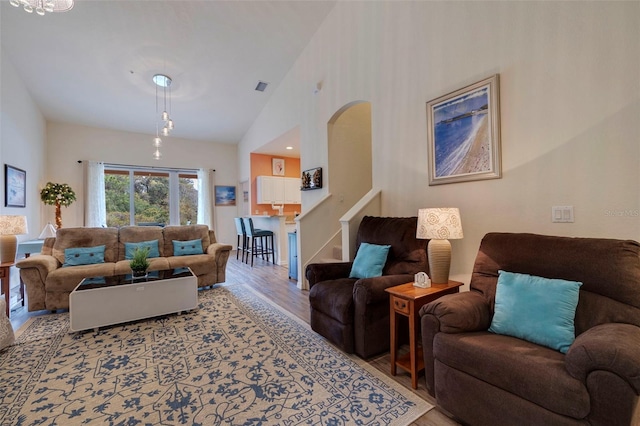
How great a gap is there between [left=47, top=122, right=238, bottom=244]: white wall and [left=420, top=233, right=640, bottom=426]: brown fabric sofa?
280 inches

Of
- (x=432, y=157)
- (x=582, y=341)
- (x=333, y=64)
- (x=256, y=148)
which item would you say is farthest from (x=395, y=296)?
(x=256, y=148)

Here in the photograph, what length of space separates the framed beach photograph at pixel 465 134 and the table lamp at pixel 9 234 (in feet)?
14.9

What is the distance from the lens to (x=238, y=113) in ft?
21.1

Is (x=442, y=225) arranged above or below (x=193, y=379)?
above

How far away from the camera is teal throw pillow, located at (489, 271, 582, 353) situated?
1.41 meters

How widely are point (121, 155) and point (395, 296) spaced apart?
7277mm

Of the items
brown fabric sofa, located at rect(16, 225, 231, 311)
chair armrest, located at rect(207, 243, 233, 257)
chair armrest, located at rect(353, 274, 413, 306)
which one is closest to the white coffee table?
brown fabric sofa, located at rect(16, 225, 231, 311)

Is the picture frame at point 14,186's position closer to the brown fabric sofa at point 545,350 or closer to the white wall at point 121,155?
the white wall at point 121,155

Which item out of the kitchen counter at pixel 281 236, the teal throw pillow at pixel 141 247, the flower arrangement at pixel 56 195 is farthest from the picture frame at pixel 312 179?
the flower arrangement at pixel 56 195

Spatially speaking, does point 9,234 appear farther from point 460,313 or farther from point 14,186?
point 460,313

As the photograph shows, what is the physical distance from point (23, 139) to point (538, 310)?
697cm

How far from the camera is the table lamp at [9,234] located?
2965 mm

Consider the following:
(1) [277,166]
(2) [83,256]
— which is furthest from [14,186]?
(1) [277,166]

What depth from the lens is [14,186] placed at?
13.4 feet
